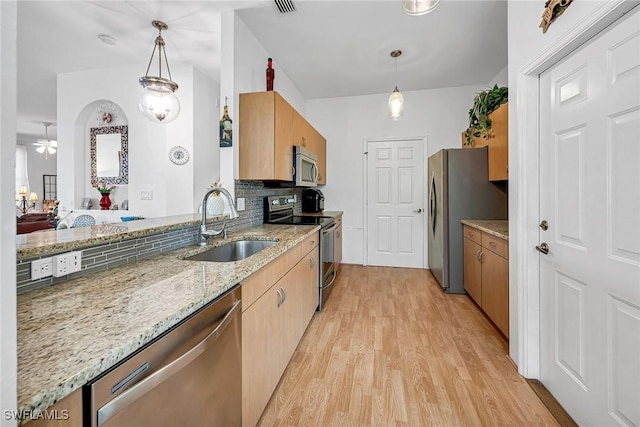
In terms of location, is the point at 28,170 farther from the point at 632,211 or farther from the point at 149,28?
the point at 632,211

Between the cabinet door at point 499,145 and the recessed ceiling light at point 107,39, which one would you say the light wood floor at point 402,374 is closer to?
the cabinet door at point 499,145

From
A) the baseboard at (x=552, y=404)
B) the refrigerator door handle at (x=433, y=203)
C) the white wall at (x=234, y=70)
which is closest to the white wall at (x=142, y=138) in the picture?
the white wall at (x=234, y=70)

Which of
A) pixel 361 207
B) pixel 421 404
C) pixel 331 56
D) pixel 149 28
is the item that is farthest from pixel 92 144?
pixel 421 404

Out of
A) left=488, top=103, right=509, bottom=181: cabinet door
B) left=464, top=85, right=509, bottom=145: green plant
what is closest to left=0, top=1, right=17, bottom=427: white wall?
left=488, top=103, right=509, bottom=181: cabinet door

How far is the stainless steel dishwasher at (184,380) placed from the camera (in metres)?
0.61

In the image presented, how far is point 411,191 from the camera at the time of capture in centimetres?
434

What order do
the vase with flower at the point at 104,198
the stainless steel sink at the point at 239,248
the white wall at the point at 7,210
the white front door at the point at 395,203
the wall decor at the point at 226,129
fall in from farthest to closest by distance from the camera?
the white front door at the point at 395,203
the vase with flower at the point at 104,198
the wall decor at the point at 226,129
the stainless steel sink at the point at 239,248
the white wall at the point at 7,210

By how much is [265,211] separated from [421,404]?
2.14 metres

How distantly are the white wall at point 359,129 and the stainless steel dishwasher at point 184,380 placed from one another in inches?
142

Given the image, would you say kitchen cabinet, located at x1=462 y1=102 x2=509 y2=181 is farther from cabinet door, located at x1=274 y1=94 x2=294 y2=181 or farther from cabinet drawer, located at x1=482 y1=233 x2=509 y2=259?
cabinet door, located at x1=274 y1=94 x2=294 y2=181

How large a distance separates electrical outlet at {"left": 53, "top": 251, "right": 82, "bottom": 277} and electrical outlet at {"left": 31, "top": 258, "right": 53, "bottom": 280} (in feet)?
0.05

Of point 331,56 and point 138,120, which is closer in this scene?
point 331,56

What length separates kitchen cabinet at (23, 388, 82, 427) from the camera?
474mm

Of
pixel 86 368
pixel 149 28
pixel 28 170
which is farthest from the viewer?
pixel 28 170
